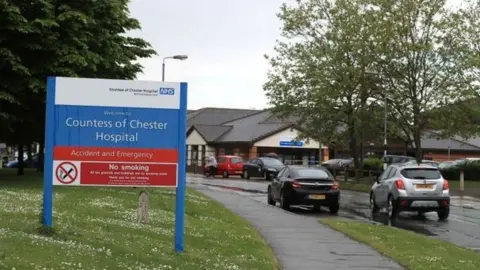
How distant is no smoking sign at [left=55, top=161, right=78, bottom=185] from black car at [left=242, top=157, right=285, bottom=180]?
3599cm

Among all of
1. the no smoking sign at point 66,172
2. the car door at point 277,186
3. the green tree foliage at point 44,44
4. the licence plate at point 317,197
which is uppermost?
the green tree foliage at point 44,44

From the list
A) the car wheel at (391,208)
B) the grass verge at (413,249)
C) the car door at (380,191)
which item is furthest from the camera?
the car door at (380,191)

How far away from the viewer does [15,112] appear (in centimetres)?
2519

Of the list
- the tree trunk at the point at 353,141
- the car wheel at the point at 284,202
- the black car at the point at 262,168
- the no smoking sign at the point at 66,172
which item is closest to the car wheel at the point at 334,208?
the car wheel at the point at 284,202

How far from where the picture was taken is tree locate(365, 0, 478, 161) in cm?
3659

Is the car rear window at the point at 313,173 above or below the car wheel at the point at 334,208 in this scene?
above

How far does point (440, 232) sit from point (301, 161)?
48446 millimetres

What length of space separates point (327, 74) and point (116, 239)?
98.5 ft

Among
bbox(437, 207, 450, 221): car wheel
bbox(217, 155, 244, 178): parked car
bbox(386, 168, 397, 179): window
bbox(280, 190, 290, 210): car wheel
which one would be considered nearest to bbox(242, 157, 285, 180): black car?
bbox(217, 155, 244, 178): parked car

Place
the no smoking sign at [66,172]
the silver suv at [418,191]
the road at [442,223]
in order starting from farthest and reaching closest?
the silver suv at [418,191], the road at [442,223], the no smoking sign at [66,172]

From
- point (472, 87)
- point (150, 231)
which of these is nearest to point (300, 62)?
point (472, 87)

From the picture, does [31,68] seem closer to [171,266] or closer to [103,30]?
[103,30]

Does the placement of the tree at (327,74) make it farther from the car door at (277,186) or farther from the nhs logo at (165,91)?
the nhs logo at (165,91)

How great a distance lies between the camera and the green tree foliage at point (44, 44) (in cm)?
2222
